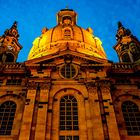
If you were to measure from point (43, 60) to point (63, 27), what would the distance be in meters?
22.1

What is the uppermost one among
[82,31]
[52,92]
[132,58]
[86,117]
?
[82,31]

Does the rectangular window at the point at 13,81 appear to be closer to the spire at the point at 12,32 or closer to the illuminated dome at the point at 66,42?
the spire at the point at 12,32

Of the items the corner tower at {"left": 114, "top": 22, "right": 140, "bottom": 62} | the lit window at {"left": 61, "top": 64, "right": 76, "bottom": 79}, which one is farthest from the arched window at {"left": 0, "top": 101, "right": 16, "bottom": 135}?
the corner tower at {"left": 114, "top": 22, "right": 140, "bottom": 62}

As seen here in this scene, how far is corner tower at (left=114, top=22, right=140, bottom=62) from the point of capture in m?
38.0

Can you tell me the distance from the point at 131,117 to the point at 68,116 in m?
6.30

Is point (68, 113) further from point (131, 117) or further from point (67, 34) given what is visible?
point (67, 34)

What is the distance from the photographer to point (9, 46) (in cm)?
4016

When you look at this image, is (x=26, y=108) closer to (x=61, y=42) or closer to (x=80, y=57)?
(x=80, y=57)

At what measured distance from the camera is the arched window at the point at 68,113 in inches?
974

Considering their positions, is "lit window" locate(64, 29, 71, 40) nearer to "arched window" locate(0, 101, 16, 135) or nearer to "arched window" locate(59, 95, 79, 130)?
"arched window" locate(59, 95, 79, 130)

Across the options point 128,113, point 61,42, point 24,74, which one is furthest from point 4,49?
point 128,113

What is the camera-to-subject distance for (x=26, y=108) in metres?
25.7

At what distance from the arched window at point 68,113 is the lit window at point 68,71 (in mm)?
2804

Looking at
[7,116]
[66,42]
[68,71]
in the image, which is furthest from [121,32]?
[7,116]
